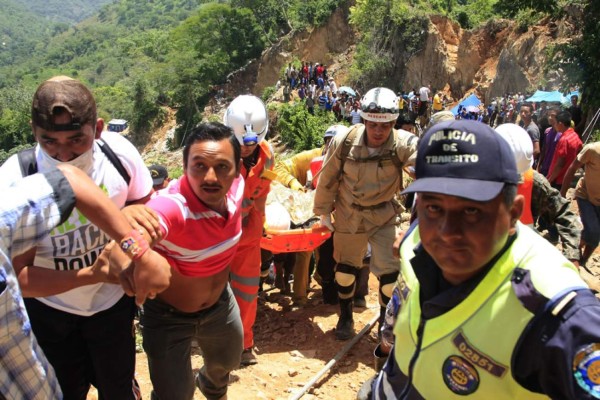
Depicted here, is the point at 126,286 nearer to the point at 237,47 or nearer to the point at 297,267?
the point at 297,267

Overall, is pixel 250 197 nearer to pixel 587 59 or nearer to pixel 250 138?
pixel 250 138

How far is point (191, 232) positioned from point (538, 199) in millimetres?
2617

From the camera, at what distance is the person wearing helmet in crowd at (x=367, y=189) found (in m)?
4.21

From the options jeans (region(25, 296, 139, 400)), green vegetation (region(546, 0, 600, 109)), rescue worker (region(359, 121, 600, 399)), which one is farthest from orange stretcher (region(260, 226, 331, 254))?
green vegetation (region(546, 0, 600, 109))

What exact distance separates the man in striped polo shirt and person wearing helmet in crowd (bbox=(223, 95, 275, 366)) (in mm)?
1101

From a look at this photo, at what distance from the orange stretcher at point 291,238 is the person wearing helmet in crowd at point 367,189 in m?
0.24

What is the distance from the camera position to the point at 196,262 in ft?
8.87

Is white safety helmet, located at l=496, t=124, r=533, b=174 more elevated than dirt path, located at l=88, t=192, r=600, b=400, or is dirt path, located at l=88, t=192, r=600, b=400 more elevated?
white safety helmet, located at l=496, t=124, r=533, b=174

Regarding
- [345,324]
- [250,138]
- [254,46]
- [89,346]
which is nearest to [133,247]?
[89,346]

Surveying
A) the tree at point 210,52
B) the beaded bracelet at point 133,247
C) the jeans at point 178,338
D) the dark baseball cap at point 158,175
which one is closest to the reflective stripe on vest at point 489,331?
the beaded bracelet at point 133,247

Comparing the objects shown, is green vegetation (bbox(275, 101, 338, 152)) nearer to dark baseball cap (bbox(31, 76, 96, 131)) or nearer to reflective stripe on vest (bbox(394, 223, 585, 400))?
dark baseball cap (bbox(31, 76, 96, 131))

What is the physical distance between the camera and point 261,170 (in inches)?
163

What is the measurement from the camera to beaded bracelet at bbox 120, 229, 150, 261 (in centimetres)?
192

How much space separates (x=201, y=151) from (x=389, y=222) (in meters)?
2.26
